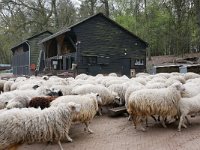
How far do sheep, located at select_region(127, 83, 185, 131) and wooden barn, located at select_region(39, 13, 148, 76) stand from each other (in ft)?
53.2

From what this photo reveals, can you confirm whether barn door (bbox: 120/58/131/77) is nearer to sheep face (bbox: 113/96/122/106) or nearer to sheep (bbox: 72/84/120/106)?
sheep face (bbox: 113/96/122/106)

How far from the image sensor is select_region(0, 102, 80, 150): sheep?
20.7 feet

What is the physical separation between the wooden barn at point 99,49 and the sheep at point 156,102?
16.2 metres

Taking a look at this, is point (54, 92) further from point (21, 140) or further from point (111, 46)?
point (111, 46)

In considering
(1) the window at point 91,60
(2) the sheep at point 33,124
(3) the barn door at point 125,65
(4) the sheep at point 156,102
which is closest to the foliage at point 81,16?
(3) the barn door at point 125,65

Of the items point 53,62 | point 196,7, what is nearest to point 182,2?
point 196,7

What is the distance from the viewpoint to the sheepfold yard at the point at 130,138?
23.6 feet

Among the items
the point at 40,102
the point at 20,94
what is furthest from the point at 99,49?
the point at 40,102

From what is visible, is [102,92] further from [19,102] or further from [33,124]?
[33,124]

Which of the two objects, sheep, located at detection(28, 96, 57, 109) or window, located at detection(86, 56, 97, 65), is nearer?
sheep, located at detection(28, 96, 57, 109)

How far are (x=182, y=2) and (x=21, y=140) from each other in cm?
1975

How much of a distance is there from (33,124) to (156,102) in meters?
3.39

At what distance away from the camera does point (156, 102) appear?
8.34 m

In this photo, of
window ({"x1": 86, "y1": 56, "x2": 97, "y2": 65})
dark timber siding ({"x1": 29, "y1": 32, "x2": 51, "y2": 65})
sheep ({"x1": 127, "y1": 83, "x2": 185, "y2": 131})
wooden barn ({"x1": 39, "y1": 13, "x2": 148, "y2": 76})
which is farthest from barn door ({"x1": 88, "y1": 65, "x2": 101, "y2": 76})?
sheep ({"x1": 127, "y1": 83, "x2": 185, "y2": 131})
